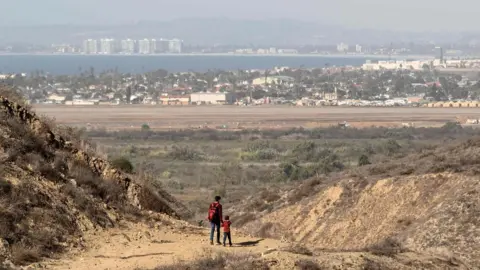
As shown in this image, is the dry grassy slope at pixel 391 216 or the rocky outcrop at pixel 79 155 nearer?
the rocky outcrop at pixel 79 155

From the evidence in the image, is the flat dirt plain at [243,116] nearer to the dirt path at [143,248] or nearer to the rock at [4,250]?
the dirt path at [143,248]

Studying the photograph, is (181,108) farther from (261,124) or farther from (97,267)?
(97,267)

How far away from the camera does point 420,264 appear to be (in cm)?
1600

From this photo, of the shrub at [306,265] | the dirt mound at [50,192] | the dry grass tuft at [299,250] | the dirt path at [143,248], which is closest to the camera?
the shrub at [306,265]

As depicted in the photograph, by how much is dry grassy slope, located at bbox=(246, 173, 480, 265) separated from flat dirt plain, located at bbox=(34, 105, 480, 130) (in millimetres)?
67537

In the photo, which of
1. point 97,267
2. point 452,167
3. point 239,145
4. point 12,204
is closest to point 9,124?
point 12,204

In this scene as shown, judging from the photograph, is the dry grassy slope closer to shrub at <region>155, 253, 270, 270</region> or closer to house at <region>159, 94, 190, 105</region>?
shrub at <region>155, 253, 270, 270</region>

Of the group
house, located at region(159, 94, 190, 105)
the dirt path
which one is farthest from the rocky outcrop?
house, located at region(159, 94, 190, 105)

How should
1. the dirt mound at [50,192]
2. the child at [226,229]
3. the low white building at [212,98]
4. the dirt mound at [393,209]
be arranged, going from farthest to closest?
1. the low white building at [212,98]
2. the dirt mound at [393,209]
3. the child at [226,229]
4. the dirt mound at [50,192]

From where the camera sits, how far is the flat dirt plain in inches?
4082

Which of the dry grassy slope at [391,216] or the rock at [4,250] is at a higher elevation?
the rock at [4,250]

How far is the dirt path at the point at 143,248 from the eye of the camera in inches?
581

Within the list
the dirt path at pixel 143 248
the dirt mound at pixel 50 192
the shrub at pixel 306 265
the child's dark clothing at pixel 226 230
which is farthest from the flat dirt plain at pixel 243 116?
the shrub at pixel 306 265

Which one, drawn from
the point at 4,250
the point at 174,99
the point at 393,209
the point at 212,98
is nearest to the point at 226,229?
the point at 4,250
